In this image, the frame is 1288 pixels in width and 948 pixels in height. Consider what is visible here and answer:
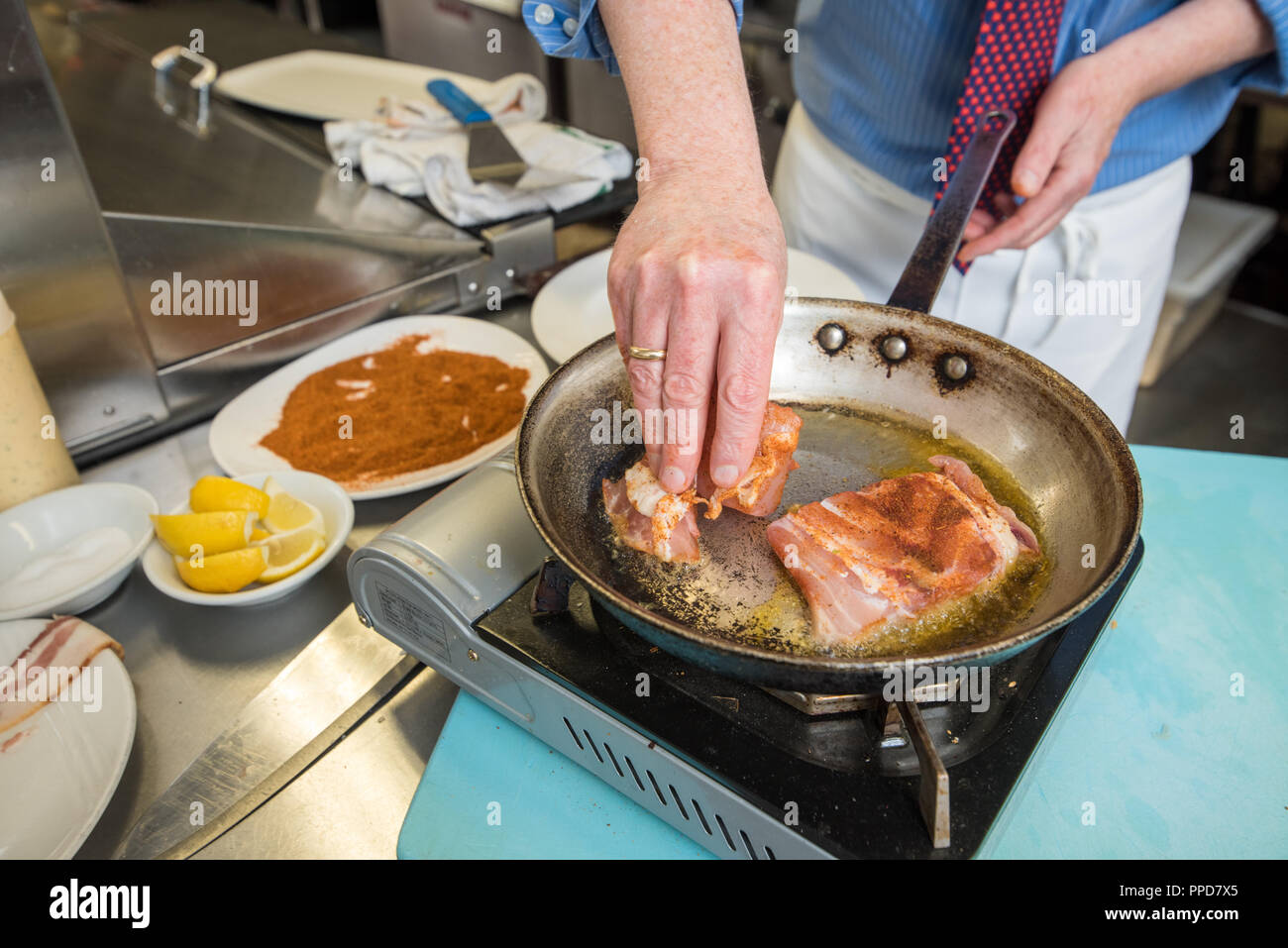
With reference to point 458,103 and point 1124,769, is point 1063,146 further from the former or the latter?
point 458,103

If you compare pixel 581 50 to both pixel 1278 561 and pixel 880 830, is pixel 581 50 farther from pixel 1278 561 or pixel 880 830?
pixel 1278 561

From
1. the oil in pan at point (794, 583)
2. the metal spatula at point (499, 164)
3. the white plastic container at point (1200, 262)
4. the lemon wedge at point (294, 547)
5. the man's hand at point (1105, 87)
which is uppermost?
the man's hand at point (1105, 87)

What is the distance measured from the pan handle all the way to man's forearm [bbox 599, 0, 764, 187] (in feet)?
1.25

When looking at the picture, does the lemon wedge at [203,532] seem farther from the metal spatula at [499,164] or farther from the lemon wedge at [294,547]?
the metal spatula at [499,164]

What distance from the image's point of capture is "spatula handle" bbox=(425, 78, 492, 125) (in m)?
2.26

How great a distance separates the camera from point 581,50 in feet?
4.51

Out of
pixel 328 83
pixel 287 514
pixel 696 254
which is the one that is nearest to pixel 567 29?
pixel 696 254

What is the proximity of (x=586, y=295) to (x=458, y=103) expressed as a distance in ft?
2.73

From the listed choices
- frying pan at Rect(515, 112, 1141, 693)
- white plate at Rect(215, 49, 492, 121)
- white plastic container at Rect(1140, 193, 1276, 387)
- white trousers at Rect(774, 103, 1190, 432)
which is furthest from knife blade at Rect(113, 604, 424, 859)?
white plastic container at Rect(1140, 193, 1276, 387)

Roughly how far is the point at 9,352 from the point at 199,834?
749mm

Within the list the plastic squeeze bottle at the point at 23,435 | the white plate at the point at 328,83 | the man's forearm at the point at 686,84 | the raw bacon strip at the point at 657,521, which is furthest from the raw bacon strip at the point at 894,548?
the white plate at the point at 328,83

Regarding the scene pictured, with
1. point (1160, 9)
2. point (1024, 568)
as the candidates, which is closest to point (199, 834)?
point (1024, 568)

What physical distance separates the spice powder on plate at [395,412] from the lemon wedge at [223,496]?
0.60 feet

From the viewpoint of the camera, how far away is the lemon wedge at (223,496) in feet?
4.26
